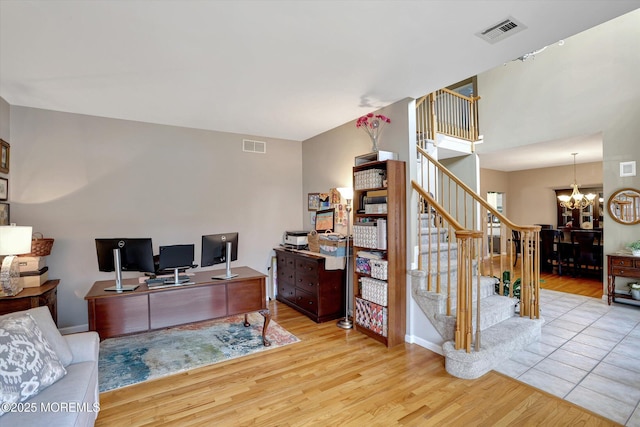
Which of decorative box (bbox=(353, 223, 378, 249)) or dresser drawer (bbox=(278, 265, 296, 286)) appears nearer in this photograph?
decorative box (bbox=(353, 223, 378, 249))

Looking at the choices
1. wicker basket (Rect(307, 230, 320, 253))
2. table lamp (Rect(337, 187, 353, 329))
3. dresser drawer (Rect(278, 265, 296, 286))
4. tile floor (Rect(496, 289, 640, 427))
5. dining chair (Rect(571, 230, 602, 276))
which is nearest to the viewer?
tile floor (Rect(496, 289, 640, 427))

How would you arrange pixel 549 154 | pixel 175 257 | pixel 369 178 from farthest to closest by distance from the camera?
pixel 549 154
pixel 369 178
pixel 175 257

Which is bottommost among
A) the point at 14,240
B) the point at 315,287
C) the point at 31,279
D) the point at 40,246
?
the point at 315,287

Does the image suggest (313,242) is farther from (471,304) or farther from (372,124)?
(471,304)

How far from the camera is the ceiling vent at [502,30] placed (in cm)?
206

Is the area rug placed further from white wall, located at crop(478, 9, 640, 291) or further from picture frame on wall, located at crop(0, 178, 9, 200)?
white wall, located at crop(478, 9, 640, 291)

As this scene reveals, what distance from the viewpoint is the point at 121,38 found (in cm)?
223

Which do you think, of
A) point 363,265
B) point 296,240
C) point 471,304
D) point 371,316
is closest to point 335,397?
point 371,316

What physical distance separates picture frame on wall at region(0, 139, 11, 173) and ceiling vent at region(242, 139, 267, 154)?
2764 millimetres

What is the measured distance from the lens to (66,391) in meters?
1.67

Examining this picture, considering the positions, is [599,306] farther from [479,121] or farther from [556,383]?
[479,121]

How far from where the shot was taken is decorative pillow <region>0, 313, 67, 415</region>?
1.55 m

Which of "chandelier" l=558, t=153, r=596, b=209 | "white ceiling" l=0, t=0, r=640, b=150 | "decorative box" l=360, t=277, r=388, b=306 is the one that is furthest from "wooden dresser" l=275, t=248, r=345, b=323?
"chandelier" l=558, t=153, r=596, b=209

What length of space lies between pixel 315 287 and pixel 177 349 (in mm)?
1740
